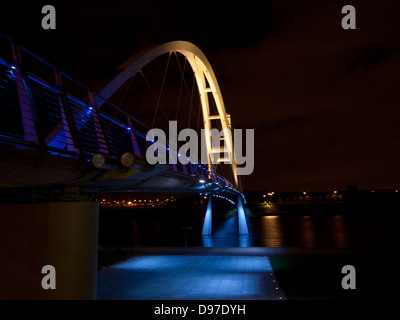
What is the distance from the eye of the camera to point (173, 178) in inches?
Result: 433

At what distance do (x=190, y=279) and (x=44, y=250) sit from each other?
737cm

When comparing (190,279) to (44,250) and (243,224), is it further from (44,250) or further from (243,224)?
(243,224)

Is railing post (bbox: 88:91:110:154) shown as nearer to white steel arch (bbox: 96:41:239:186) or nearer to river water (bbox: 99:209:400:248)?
white steel arch (bbox: 96:41:239:186)

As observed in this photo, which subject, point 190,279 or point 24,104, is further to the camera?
point 190,279

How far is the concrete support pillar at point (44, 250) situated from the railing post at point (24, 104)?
7.59 feet

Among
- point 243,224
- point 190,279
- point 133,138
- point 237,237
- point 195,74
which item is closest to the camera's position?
point 133,138

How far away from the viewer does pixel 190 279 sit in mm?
13125

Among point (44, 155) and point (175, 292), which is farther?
point (175, 292)

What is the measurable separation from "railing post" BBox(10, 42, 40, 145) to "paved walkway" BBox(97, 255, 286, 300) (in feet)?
22.9

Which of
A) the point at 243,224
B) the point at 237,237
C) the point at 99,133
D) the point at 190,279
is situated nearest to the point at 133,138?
the point at 99,133

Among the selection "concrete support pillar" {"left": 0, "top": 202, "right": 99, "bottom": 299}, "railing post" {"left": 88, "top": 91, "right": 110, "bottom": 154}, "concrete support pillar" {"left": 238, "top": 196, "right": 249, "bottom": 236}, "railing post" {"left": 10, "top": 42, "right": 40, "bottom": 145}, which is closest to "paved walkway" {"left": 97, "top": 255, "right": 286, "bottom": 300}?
"concrete support pillar" {"left": 0, "top": 202, "right": 99, "bottom": 299}
